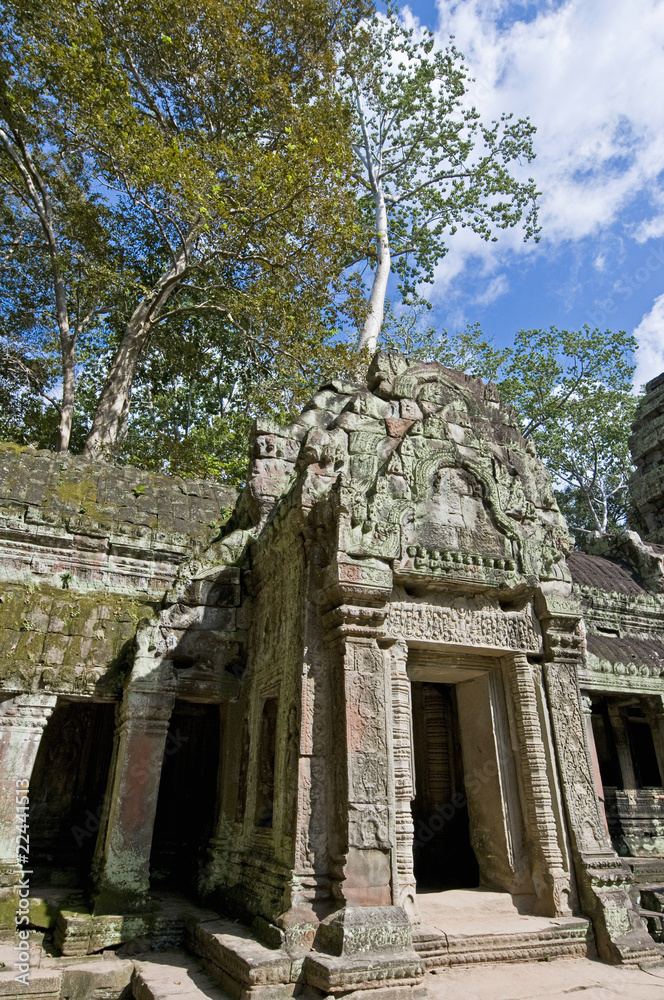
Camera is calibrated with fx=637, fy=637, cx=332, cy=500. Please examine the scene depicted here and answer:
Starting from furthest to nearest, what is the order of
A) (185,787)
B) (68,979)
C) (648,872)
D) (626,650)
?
(626,650)
(185,787)
(648,872)
(68,979)

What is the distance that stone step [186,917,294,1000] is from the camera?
453 cm

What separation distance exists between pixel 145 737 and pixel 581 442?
25.9 meters

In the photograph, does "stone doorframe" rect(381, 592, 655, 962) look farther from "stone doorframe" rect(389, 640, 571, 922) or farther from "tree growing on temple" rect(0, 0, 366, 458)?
"tree growing on temple" rect(0, 0, 366, 458)

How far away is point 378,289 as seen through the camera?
A: 20672 mm

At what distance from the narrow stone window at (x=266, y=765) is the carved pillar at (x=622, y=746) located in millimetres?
6965

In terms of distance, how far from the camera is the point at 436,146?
74.8 feet

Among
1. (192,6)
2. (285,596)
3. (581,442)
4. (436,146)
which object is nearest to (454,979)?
(285,596)

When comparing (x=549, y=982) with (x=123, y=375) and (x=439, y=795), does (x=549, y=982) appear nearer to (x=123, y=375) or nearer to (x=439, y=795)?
(x=439, y=795)

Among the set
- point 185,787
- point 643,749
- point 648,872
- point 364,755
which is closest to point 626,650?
point 643,749

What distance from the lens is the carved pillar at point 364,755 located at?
16.7 feet

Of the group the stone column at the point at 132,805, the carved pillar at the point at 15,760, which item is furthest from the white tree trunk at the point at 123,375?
the stone column at the point at 132,805

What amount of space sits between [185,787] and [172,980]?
4817 mm

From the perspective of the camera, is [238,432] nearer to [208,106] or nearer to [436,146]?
[208,106]

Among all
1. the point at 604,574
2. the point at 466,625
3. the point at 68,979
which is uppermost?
the point at 604,574
